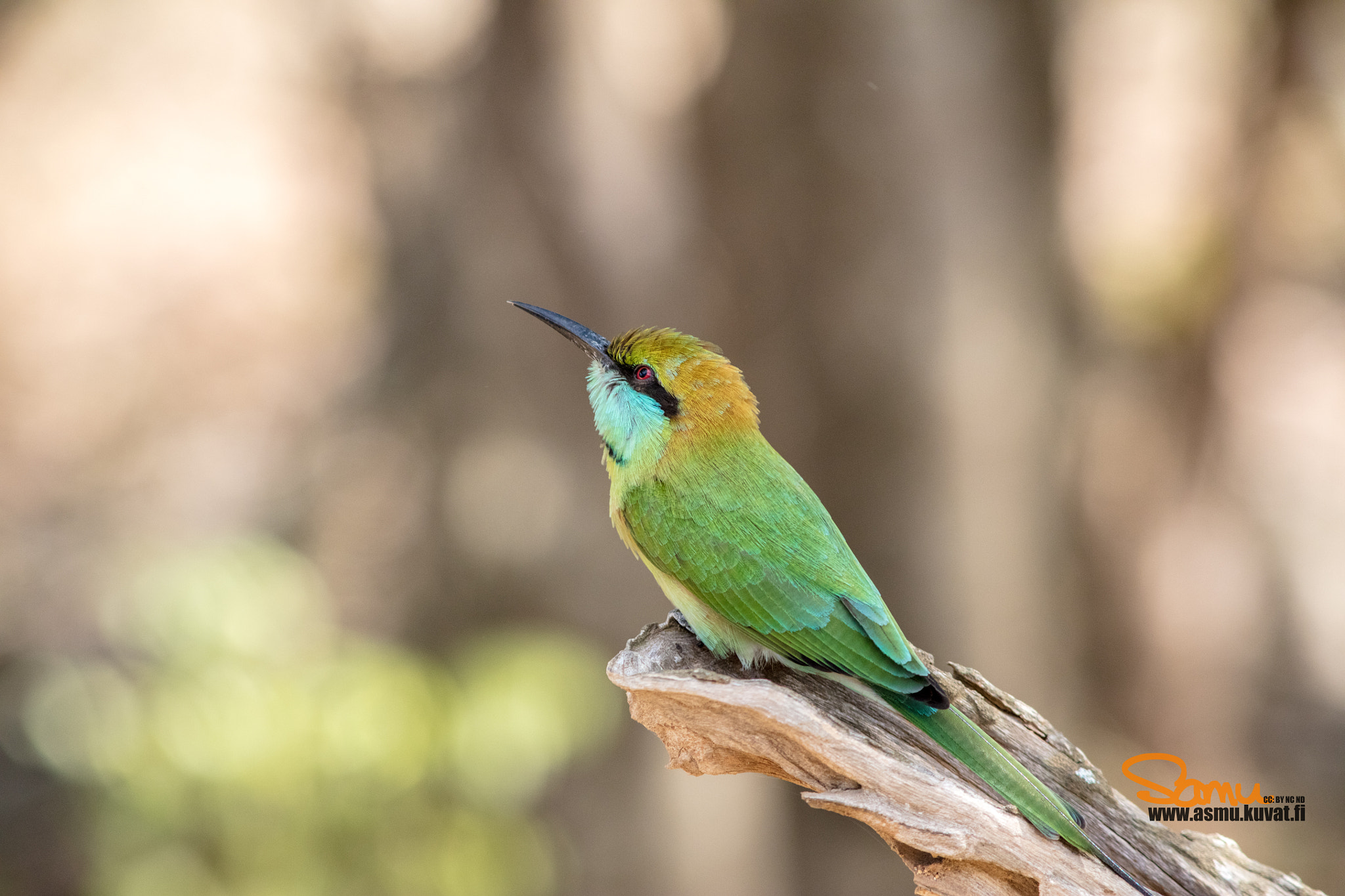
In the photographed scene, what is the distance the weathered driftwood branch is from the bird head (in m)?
0.64

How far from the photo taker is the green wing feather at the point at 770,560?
99.4 inches

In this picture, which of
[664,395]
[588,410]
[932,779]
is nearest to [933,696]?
[932,779]

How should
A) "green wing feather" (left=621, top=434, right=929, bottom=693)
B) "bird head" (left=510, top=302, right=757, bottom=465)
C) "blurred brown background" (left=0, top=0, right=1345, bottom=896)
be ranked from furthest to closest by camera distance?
1. "blurred brown background" (left=0, top=0, right=1345, bottom=896)
2. "bird head" (left=510, top=302, right=757, bottom=465)
3. "green wing feather" (left=621, top=434, right=929, bottom=693)

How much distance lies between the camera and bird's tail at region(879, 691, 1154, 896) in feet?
7.76

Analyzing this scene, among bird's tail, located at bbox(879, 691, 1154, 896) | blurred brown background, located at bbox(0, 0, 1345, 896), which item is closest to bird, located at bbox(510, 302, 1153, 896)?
bird's tail, located at bbox(879, 691, 1154, 896)

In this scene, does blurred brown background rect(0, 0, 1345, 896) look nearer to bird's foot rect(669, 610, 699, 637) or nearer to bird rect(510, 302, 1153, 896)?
bird's foot rect(669, 610, 699, 637)

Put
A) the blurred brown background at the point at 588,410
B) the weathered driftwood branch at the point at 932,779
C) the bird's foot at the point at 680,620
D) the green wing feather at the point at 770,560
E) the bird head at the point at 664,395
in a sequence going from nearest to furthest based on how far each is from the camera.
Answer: the weathered driftwood branch at the point at 932,779 → the green wing feather at the point at 770,560 → the bird head at the point at 664,395 → the bird's foot at the point at 680,620 → the blurred brown background at the point at 588,410

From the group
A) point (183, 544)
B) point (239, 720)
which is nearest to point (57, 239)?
point (183, 544)

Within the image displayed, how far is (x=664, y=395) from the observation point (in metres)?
2.98

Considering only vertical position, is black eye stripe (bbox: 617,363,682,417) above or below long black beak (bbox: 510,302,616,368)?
below

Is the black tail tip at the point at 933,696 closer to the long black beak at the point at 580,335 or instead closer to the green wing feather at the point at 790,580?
the green wing feather at the point at 790,580

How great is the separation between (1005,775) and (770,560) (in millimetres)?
750

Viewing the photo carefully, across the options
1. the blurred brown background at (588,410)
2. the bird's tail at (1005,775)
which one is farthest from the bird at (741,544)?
the blurred brown background at (588,410)

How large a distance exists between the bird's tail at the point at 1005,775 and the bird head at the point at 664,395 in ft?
3.03
